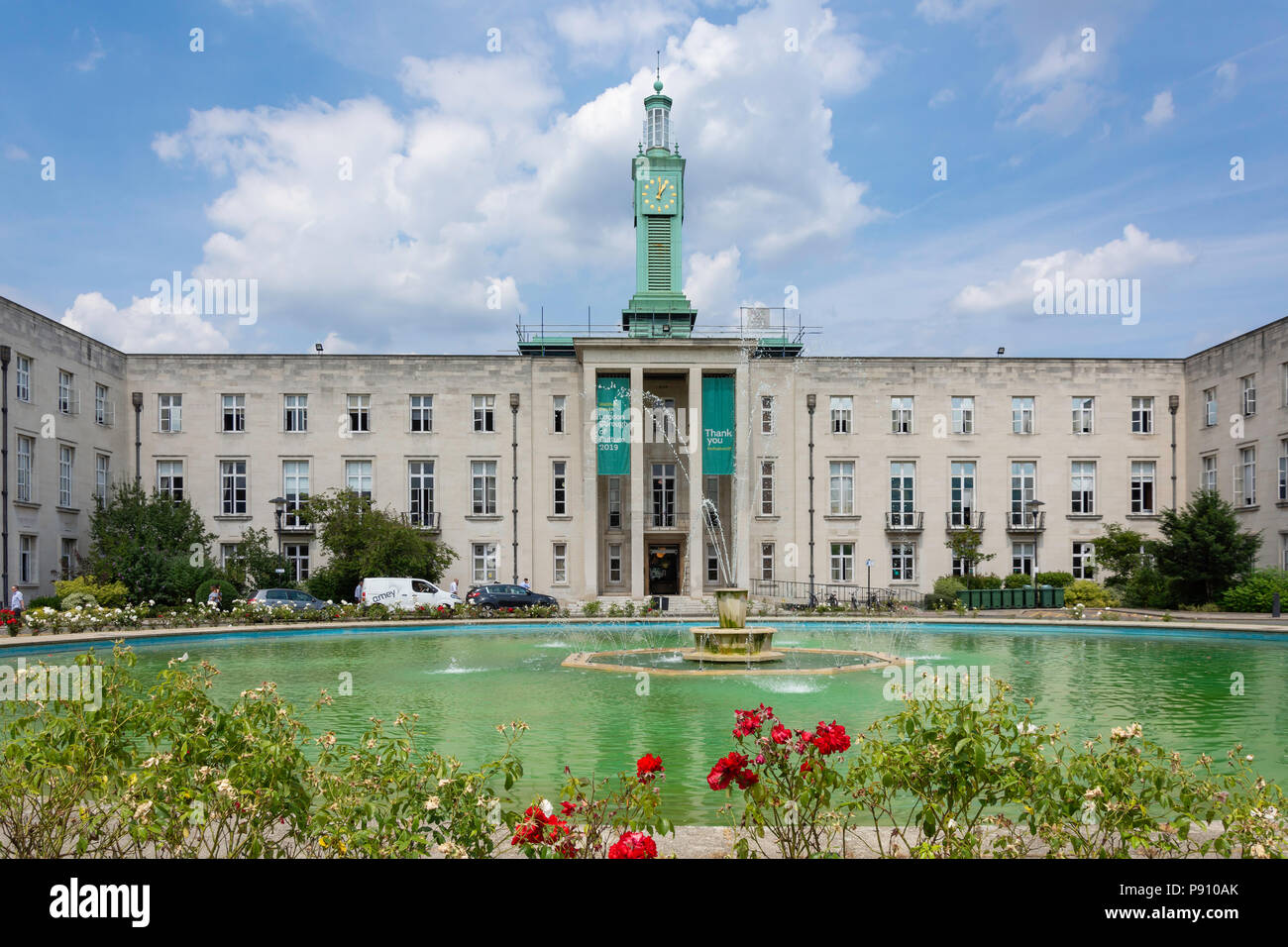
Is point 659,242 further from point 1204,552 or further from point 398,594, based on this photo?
point 1204,552

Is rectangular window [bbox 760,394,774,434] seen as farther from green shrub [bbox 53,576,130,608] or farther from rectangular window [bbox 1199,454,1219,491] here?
green shrub [bbox 53,576,130,608]

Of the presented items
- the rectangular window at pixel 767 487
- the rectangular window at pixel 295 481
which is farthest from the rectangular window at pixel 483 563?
the rectangular window at pixel 767 487

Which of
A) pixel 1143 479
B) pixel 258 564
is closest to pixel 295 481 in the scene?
pixel 258 564

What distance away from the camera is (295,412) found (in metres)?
45.2

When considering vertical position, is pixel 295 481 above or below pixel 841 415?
below

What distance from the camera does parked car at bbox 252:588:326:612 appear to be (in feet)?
115

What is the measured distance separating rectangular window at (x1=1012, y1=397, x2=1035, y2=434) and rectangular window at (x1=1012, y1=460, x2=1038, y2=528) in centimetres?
163

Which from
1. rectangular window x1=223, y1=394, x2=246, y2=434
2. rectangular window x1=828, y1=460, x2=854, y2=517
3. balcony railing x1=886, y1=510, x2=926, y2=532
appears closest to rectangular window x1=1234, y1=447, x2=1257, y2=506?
balcony railing x1=886, y1=510, x2=926, y2=532

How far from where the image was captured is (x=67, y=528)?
38.6 metres

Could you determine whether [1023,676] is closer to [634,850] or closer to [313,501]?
[634,850]

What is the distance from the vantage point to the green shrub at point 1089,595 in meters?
38.5

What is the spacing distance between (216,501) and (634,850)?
149 ft

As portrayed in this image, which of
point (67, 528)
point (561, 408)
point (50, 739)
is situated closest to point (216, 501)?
point (67, 528)

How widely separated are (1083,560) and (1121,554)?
13.7ft
